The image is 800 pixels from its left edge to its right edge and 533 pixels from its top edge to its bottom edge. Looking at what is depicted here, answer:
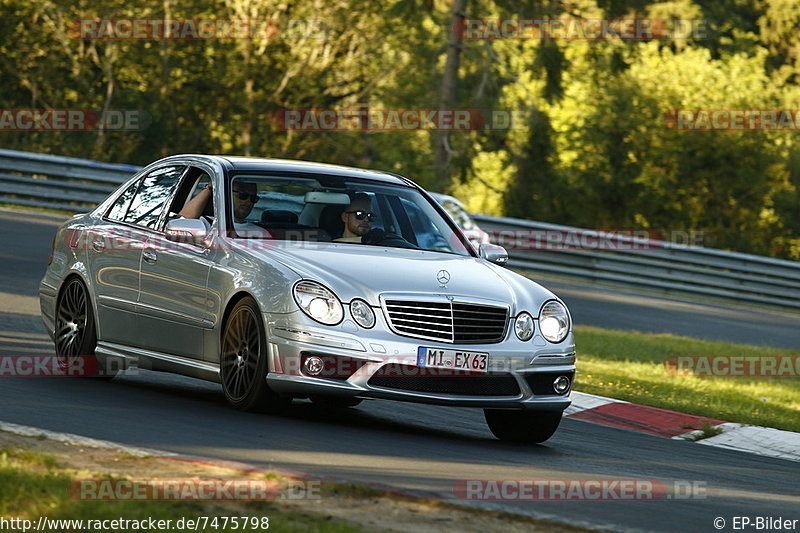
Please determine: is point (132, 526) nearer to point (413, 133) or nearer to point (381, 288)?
point (381, 288)

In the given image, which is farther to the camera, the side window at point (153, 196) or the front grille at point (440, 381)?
the side window at point (153, 196)

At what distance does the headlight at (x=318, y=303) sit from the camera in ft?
28.1

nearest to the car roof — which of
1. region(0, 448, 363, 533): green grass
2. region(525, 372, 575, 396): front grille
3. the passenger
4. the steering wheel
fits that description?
the passenger

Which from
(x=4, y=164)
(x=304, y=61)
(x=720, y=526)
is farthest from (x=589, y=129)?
(x=720, y=526)

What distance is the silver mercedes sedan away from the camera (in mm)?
8594

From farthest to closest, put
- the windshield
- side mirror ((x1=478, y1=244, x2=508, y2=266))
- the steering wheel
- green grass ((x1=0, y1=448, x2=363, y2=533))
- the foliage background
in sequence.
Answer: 1. the foliage background
2. side mirror ((x1=478, y1=244, x2=508, y2=266))
3. the steering wheel
4. the windshield
5. green grass ((x1=0, y1=448, x2=363, y2=533))

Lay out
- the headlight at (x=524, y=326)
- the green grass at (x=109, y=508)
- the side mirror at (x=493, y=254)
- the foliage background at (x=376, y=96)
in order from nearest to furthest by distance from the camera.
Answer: the green grass at (x=109, y=508)
the headlight at (x=524, y=326)
the side mirror at (x=493, y=254)
the foliage background at (x=376, y=96)

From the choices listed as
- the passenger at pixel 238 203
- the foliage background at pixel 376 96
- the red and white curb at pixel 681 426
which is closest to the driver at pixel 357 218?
the passenger at pixel 238 203

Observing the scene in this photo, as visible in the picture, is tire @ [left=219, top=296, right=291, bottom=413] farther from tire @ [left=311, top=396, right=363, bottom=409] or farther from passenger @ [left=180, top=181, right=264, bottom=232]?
passenger @ [left=180, top=181, right=264, bottom=232]

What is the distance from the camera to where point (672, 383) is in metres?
14.7

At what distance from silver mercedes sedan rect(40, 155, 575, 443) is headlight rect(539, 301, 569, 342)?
0.5 inches

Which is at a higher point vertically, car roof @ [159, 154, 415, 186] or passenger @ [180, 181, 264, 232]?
car roof @ [159, 154, 415, 186]

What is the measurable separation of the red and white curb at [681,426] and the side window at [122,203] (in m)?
3.83

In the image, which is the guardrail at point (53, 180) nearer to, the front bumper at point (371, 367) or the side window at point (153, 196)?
the side window at point (153, 196)
